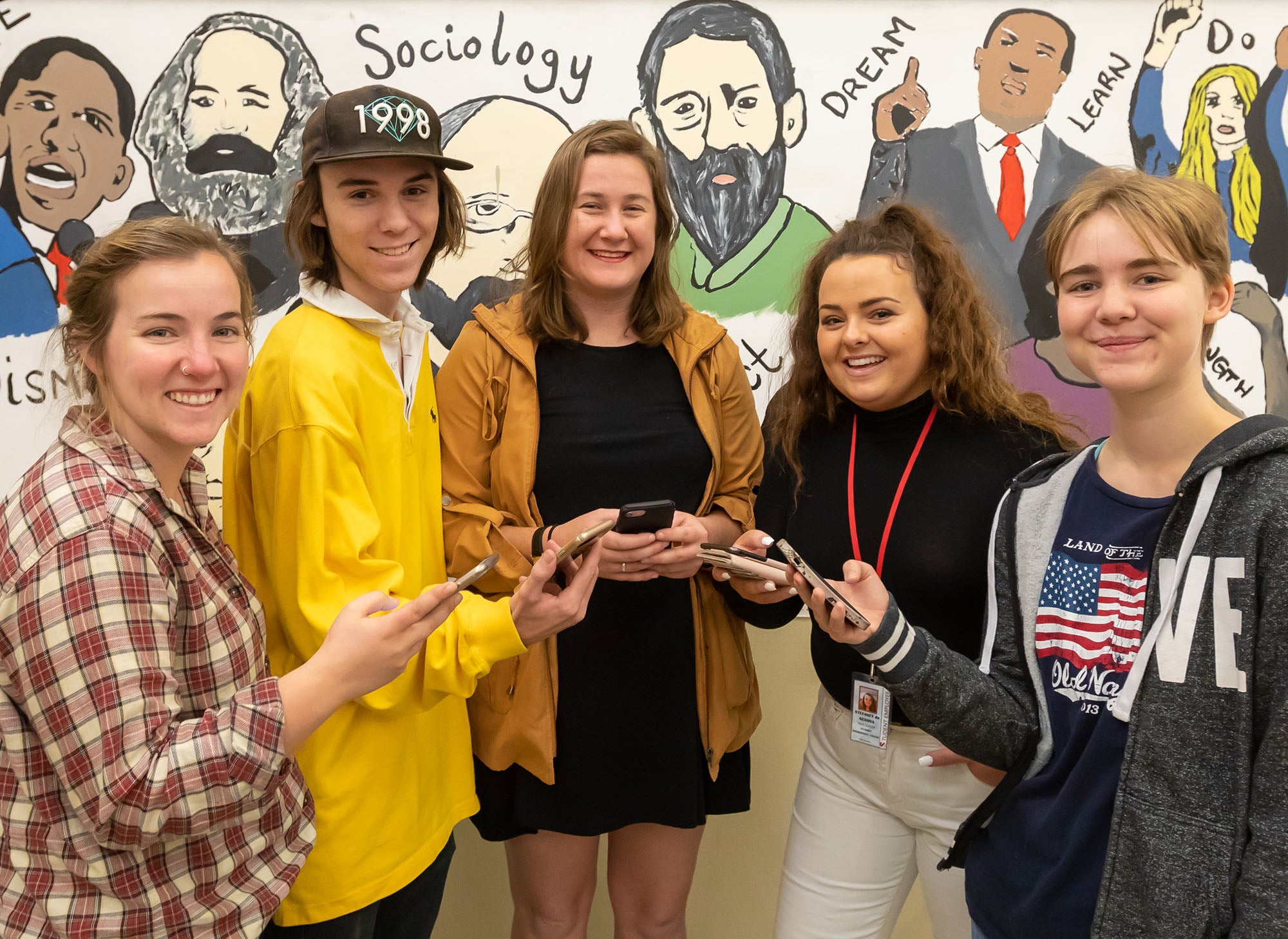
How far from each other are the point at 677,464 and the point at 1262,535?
3.65 ft

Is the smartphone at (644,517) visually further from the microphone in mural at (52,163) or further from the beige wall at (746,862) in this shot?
the microphone in mural at (52,163)

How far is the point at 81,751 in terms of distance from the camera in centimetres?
117

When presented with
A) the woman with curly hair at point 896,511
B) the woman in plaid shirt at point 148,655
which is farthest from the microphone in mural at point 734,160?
the woman in plaid shirt at point 148,655

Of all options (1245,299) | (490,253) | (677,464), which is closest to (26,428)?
(490,253)

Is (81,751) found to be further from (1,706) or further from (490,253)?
(490,253)

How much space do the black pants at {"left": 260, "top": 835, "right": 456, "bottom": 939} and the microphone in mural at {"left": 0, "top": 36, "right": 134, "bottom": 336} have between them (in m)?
1.92

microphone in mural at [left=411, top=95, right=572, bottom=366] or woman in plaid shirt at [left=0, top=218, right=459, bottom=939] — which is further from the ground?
microphone in mural at [left=411, top=95, right=572, bottom=366]

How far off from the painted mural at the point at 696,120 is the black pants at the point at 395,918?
56.7 inches

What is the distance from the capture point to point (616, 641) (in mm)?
2049

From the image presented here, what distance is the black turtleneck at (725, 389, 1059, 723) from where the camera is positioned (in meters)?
1.82

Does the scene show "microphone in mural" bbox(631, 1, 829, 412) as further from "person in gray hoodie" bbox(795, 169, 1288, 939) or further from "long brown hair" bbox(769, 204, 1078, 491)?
"person in gray hoodie" bbox(795, 169, 1288, 939)

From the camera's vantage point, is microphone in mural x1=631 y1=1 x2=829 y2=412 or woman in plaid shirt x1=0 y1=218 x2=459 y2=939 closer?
woman in plaid shirt x1=0 y1=218 x2=459 y2=939

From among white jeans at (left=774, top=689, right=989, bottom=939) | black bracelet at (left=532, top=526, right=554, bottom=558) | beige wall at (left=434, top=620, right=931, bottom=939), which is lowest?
beige wall at (left=434, top=620, right=931, bottom=939)

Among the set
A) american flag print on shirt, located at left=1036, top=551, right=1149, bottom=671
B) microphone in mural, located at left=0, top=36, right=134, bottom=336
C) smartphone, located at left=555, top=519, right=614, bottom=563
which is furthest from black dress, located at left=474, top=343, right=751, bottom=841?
microphone in mural, located at left=0, top=36, right=134, bottom=336
